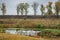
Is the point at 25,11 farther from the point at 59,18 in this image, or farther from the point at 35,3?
the point at 59,18

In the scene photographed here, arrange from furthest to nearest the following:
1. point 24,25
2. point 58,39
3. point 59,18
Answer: point 59,18 < point 24,25 < point 58,39

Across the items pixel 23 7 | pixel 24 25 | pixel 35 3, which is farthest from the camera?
pixel 35 3

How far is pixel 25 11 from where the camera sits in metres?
72.3

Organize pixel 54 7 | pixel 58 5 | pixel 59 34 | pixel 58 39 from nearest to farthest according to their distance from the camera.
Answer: pixel 58 39 → pixel 59 34 → pixel 58 5 → pixel 54 7

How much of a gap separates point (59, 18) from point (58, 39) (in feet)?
92.5

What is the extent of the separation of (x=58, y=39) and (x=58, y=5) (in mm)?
35081

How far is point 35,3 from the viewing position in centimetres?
7562

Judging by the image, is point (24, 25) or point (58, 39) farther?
point (24, 25)

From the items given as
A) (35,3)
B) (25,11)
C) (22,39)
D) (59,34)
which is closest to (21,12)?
(25,11)

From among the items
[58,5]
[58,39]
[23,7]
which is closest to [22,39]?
[58,39]

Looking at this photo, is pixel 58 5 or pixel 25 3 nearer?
pixel 58 5

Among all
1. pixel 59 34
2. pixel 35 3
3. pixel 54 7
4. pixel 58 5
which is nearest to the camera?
pixel 59 34

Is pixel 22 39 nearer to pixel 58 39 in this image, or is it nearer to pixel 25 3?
pixel 58 39

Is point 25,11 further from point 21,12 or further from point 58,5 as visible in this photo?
point 58,5
